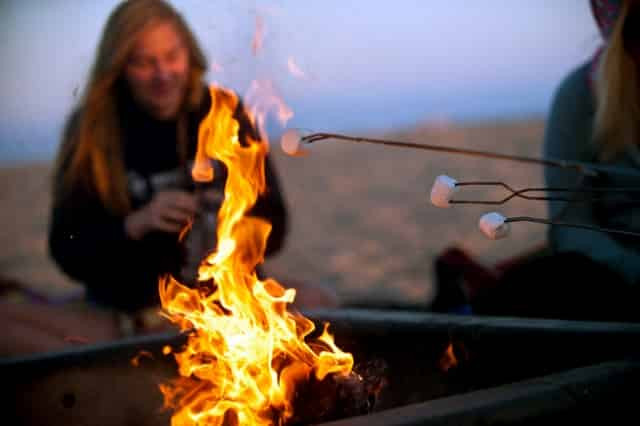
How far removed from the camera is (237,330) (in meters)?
1.56

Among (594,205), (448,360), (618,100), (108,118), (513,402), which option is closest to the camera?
(513,402)

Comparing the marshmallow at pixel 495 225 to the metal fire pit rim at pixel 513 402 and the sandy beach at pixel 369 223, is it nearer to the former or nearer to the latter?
the metal fire pit rim at pixel 513 402

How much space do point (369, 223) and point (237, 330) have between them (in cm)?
540

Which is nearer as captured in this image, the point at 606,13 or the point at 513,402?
the point at 513,402

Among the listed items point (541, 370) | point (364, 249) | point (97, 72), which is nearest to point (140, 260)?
point (97, 72)

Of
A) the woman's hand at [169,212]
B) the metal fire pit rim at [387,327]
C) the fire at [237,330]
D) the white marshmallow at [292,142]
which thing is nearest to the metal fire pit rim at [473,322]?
the metal fire pit rim at [387,327]

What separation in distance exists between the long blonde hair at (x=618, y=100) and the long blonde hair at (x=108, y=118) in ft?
5.37

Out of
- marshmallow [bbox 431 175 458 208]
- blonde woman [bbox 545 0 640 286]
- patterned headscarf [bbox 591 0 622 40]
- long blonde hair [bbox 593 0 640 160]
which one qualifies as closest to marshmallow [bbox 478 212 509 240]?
marshmallow [bbox 431 175 458 208]

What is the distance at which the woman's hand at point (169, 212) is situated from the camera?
7.67 ft

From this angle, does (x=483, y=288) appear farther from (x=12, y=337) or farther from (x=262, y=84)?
(x=12, y=337)

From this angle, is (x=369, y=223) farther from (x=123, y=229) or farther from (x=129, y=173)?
(x=123, y=229)

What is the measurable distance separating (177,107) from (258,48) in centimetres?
88

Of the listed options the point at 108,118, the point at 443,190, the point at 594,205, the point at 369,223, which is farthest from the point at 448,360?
the point at 369,223

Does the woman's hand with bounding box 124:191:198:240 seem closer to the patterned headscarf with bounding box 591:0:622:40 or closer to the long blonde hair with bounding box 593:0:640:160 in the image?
the long blonde hair with bounding box 593:0:640:160
